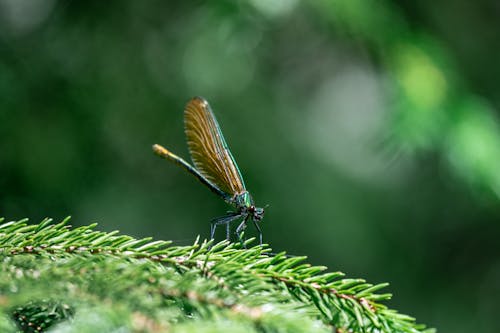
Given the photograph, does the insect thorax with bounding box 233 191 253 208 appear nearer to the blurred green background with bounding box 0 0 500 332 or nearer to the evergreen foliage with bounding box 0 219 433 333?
the evergreen foliage with bounding box 0 219 433 333

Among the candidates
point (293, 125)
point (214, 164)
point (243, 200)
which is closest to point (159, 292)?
point (243, 200)

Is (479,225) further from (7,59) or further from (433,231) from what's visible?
(7,59)

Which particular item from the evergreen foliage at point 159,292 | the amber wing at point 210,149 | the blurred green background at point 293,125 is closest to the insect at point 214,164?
the amber wing at point 210,149

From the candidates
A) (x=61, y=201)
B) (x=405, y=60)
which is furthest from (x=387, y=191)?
(x=61, y=201)

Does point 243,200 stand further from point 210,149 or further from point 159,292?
point 159,292

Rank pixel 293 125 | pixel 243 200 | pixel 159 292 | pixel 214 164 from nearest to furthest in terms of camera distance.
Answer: pixel 159 292
pixel 243 200
pixel 214 164
pixel 293 125

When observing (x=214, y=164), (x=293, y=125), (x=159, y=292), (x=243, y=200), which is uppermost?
(x=293, y=125)
